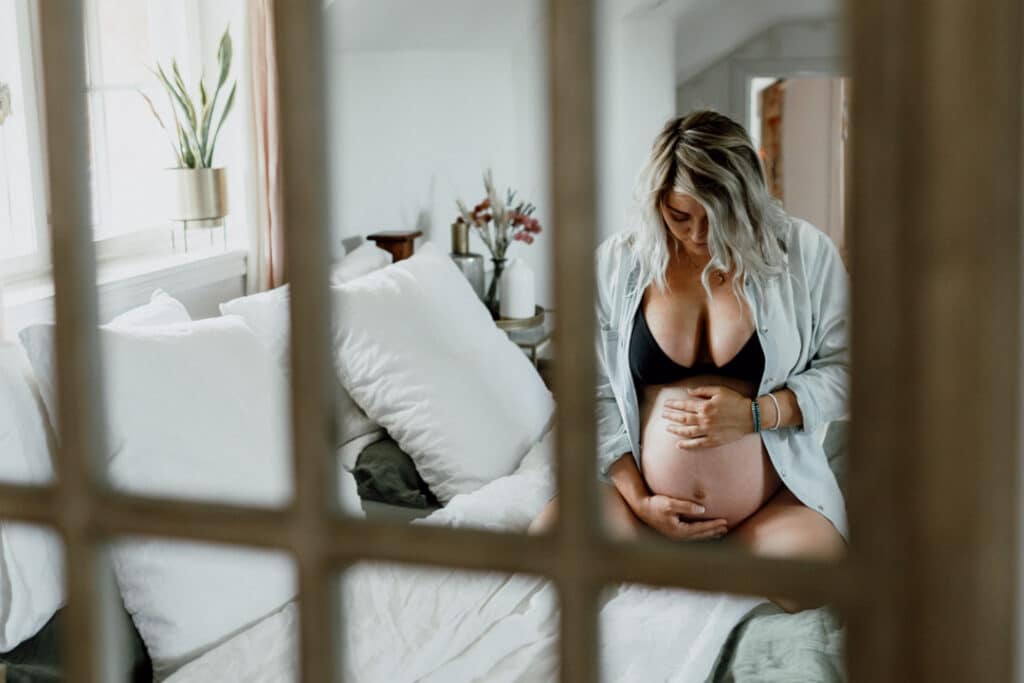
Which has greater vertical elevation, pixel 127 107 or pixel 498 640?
pixel 127 107

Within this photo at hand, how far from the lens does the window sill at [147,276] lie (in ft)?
7.80

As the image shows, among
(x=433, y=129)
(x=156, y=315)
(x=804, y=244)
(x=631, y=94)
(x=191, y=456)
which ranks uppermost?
(x=631, y=94)

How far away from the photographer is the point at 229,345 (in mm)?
2109

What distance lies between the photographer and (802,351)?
2.17m

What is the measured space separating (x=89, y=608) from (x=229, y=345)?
173cm

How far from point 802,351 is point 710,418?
0.23 metres

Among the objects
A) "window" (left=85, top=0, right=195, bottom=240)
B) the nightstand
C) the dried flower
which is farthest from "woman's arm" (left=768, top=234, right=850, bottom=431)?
"window" (left=85, top=0, right=195, bottom=240)

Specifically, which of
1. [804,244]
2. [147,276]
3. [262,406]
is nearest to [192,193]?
[147,276]

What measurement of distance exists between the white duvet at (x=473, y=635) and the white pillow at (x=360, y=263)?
47.4 inches

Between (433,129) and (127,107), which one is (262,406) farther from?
(433,129)

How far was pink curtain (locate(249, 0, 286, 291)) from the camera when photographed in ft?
9.89

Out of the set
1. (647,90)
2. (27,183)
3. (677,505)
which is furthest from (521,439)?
(647,90)

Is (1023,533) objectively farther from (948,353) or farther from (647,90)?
(647,90)

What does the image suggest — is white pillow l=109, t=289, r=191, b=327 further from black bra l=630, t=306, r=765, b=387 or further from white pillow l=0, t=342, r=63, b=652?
black bra l=630, t=306, r=765, b=387
